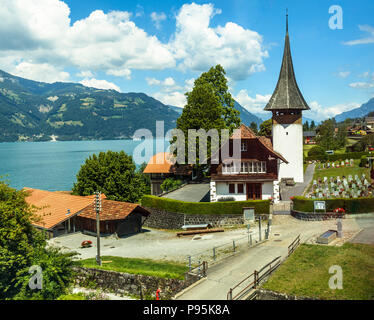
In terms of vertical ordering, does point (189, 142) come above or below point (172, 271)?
above

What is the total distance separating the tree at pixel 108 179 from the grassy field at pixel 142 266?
20195 millimetres

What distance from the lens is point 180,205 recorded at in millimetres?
39344

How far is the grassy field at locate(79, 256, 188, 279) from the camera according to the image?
22475 mm

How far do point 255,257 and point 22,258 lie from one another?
52.3 ft

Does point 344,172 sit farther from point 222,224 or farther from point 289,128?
point 222,224

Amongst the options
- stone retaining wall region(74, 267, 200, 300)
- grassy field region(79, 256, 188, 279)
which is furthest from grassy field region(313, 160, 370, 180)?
stone retaining wall region(74, 267, 200, 300)

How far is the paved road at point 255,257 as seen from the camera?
1869 cm

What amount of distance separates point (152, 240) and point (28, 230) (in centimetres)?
1352

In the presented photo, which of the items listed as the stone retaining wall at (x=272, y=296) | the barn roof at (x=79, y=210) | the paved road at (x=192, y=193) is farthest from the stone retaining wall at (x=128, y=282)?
the paved road at (x=192, y=193)

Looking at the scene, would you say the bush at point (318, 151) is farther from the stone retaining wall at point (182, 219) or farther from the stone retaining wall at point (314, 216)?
the stone retaining wall at point (182, 219)

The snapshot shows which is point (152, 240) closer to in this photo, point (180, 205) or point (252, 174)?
point (180, 205)

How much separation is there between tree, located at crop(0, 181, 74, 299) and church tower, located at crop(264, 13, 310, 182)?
38.9 metres

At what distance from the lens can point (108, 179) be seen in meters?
48.2
